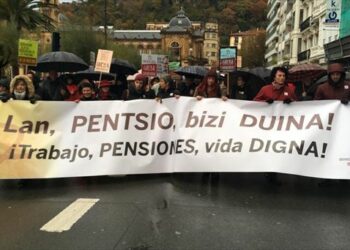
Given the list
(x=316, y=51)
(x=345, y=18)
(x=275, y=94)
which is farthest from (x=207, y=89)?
(x=316, y=51)

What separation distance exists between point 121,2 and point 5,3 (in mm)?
128192

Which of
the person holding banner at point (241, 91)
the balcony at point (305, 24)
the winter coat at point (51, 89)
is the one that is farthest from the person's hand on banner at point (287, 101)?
the balcony at point (305, 24)

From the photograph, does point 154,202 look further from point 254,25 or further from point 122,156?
point 254,25

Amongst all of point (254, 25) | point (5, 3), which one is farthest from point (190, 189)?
point (254, 25)

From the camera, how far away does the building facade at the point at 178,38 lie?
166750mm

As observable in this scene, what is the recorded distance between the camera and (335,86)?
341 inches

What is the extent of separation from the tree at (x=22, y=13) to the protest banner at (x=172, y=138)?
37543 mm

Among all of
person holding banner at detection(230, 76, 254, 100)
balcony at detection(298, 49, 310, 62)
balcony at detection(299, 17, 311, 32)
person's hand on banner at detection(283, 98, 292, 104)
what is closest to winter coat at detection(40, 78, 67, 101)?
person holding banner at detection(230, 76, 254, 100)

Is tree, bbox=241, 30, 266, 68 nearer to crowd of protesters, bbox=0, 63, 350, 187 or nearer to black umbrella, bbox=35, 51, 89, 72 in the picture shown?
black umbrella, bbox=35, 51, 89, 72

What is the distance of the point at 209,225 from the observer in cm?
632

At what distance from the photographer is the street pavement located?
227 inches

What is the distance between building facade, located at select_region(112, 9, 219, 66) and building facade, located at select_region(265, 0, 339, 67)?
189 ft

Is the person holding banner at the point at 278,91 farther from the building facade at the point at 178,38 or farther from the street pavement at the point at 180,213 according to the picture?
the building facade at the point at 178,38

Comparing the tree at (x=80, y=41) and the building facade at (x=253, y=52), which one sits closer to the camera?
the tree at (x=80, y=41)
